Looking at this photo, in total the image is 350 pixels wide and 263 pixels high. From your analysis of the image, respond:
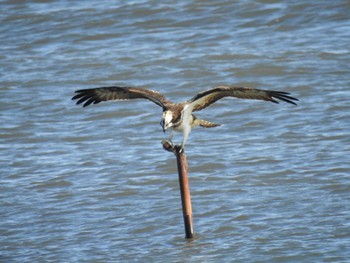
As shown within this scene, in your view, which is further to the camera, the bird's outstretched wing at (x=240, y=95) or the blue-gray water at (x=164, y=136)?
the blue-gray water at (x=164, y=136)

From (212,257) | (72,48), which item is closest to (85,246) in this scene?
(212,257)

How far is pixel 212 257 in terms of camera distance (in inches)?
290

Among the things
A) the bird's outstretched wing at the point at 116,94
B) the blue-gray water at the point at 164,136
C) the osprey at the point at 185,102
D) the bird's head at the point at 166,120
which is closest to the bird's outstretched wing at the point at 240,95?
the osprey at the point at 185,102

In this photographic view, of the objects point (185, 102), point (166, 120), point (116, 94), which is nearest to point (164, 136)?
point (116, 94)

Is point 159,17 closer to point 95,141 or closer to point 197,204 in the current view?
point 95,141

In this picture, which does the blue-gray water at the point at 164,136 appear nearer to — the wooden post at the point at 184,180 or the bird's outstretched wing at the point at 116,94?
the wooden post at the point at 184,180

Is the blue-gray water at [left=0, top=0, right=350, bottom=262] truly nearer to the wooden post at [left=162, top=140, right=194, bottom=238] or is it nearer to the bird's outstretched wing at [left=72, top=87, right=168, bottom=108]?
the wooden post at [left=162, top=140, right=194, bottom=238]

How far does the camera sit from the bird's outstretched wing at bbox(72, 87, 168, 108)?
25.1 ft

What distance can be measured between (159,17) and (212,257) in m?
8.80

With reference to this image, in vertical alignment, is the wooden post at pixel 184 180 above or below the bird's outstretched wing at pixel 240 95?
below

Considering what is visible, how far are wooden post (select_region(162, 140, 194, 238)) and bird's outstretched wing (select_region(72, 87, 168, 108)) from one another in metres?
0.54

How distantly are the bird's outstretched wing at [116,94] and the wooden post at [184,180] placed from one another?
541 mm

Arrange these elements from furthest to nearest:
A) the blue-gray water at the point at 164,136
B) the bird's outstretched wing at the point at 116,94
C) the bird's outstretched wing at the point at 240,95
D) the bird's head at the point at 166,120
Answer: the blue-gray water at the point at 164,136 < the bird's outstretched wing at the point at 116,94 < the bird's outstretched wing at the point at 240,95 < the bird's head at the point at 166,120

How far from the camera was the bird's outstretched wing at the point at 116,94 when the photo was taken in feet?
25.1
